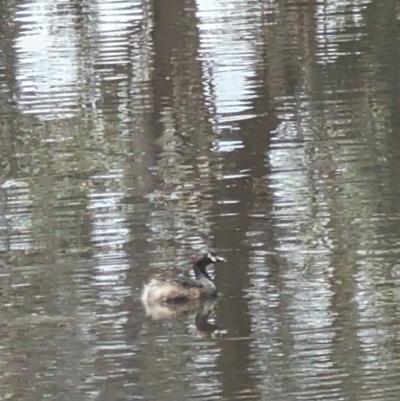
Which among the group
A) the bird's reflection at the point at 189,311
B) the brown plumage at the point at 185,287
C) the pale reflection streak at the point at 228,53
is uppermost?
the pale reflection streak at the point at 228,53

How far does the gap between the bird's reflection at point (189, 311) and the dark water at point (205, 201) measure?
0.08ft

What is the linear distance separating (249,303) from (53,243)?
197 cm

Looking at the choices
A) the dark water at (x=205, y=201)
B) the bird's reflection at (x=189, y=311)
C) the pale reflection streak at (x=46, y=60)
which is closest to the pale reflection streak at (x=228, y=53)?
the dark water at (x=205, y=201)

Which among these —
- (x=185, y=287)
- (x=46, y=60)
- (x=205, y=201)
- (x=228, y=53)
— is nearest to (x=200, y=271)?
(x=185, y=287)

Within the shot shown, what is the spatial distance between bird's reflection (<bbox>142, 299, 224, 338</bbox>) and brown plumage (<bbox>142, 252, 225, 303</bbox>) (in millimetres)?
34

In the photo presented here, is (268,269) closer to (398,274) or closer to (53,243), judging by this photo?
(398,274)

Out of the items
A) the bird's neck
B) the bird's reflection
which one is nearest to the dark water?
the bird's reflection

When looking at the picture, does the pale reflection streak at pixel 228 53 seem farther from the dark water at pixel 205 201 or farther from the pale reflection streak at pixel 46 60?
the pale reflection streak at pixel 46 60

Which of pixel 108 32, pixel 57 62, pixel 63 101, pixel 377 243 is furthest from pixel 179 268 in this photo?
pixel 108 32

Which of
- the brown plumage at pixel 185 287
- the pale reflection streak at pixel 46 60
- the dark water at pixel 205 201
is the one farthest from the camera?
the pale reflection streak at pixel 46 60

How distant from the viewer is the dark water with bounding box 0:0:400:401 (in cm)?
777

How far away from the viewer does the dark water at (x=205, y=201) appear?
7.77 meters

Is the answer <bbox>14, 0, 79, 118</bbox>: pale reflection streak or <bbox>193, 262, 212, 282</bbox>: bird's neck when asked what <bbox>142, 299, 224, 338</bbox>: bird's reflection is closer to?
<bbox>193, 262, 212, 282</bbox>: bird's neck

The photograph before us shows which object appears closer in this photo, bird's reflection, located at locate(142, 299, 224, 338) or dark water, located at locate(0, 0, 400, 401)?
dark water, located at locate(0, 0, 400, 401)
